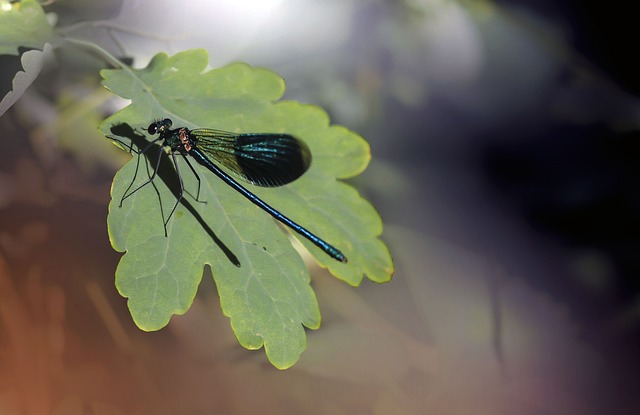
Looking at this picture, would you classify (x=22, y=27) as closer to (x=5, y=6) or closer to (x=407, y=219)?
(x=5, y=6)

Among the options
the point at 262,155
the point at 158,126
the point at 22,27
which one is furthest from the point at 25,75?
the point at 262,155

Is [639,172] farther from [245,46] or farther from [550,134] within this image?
[245,46]

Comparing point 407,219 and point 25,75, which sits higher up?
point 407,219

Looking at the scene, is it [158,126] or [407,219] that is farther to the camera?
[407,219]

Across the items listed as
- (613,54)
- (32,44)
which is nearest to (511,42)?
(613,54)

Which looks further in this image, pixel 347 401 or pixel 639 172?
pixel 639 172
